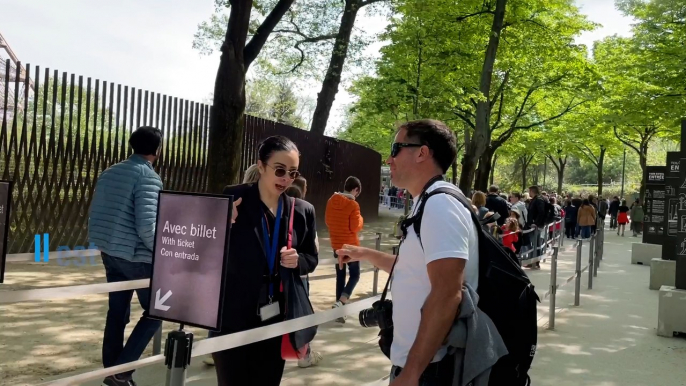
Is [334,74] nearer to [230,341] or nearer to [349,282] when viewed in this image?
[349,282]

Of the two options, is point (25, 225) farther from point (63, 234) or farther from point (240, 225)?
point (240, 225)

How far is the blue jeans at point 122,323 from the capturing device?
4373 millimetres

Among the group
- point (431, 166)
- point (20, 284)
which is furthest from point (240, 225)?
point (20, 284)

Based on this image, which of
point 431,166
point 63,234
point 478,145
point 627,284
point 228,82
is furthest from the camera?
point 478,145

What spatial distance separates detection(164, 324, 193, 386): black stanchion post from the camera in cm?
237

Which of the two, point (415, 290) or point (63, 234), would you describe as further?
point (63, 234)

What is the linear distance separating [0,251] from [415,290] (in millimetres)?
3456

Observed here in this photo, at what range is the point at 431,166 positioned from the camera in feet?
7.97

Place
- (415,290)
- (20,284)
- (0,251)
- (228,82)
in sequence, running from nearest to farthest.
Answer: (415,290)
(0,251)
(20,284)
(228,82)

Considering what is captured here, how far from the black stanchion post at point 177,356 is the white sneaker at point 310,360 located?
3.32m

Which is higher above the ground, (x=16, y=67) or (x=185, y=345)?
(x=16, y=67)

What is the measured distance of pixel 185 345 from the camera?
2.38 metres

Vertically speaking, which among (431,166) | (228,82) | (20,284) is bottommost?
(20,284)

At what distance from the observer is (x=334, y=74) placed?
20438 mm
